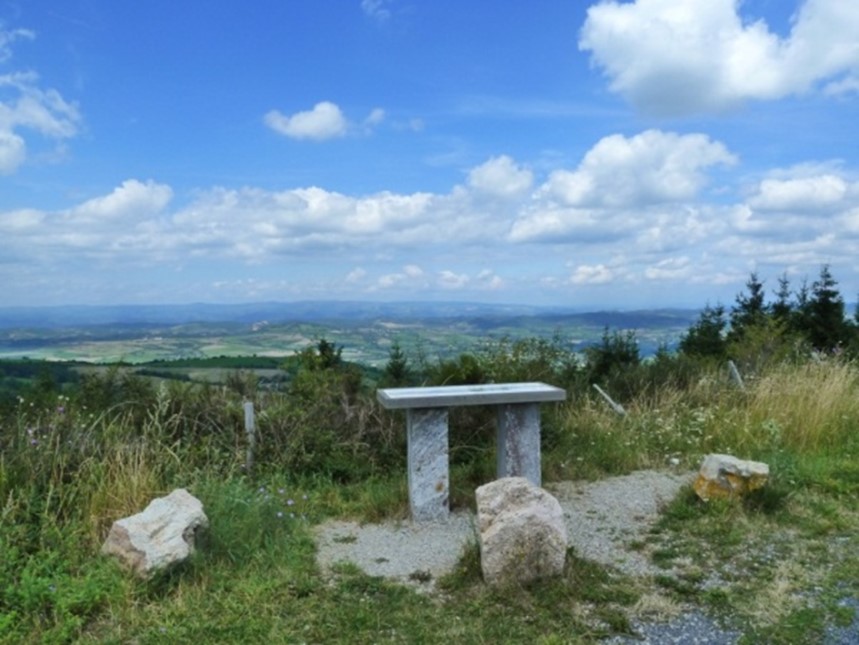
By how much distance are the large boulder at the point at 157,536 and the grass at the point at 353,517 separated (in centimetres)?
9

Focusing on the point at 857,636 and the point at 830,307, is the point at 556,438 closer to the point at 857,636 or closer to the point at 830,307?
the point at 857,636

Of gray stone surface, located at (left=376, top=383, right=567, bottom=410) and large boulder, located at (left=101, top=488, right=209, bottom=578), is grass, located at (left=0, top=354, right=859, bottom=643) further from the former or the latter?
gray stone surface, located at (left=376, top=383, right=567, bottom=410)

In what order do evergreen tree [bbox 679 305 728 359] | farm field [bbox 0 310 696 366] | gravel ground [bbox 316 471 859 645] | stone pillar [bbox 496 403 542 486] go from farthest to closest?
evergreen tree [bbox 679 305 728 359] → farm field [bbox 0 310 696 366] → stone pillar [bbox 496 403 542 486] → gravel ground [bbox 316 471 859 645]

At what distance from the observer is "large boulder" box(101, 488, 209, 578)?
4.12 m

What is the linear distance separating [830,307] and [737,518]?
14467 millimetres

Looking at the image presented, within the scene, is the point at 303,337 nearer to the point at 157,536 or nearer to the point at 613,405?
the point at 613,405

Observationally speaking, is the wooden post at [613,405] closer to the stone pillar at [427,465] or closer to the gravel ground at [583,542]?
the gravel ground at [583,542]

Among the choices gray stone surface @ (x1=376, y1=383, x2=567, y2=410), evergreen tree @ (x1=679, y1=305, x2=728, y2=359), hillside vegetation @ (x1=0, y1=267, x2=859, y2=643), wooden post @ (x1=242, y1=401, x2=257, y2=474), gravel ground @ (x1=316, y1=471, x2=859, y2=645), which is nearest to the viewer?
gravel ground @ (x1=316, y1=471, x2=859, y2=645)

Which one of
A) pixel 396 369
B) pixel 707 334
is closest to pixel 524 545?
pixel 396 369

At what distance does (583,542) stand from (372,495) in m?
1.83

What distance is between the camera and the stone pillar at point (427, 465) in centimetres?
571

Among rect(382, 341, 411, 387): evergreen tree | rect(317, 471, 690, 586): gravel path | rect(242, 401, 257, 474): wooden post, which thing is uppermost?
rect(382, 341, 411, 387): evergreen tree

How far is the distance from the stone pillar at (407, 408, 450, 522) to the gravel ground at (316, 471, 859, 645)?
127 millimetres

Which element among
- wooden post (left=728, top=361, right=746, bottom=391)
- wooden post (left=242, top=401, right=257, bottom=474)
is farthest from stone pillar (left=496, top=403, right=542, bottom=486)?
wooden post (left=728, top=361, right=746, bottom=391)
